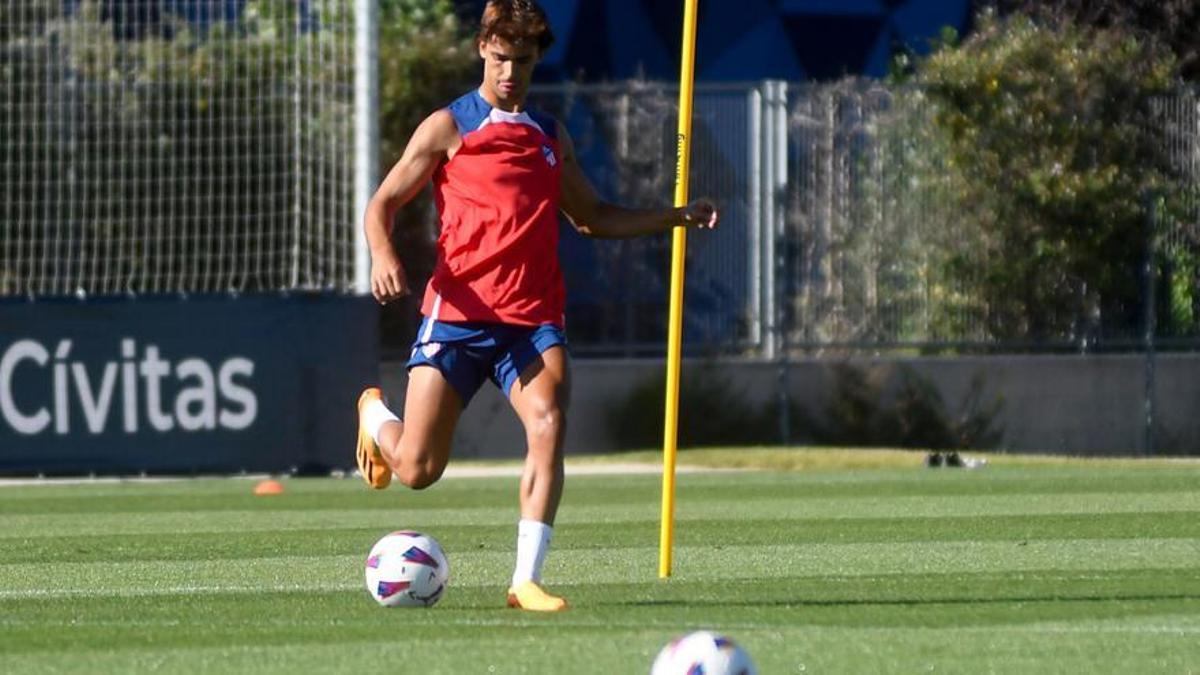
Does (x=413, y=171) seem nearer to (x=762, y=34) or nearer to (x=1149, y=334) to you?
(x=1149, y=334)

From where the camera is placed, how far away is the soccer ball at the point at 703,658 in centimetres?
599

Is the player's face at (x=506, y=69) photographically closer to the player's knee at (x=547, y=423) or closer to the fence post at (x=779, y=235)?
the player's knee at (x=547, y=423)

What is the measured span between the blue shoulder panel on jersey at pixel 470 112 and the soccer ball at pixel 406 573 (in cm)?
144

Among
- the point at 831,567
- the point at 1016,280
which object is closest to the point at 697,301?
the point at 1016,280

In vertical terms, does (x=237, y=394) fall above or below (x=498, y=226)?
below

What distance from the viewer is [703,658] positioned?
5.99m

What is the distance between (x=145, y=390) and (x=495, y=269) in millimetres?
11444

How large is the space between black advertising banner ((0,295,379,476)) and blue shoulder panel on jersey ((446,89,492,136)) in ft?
36.5

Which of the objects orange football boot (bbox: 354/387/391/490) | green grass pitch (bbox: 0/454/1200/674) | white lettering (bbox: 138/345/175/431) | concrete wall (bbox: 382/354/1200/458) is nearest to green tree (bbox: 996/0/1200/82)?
concrete wall (bbox: 382/354/1200/458)

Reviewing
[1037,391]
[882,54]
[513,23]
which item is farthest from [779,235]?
[513,23]

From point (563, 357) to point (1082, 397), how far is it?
15.0 meters

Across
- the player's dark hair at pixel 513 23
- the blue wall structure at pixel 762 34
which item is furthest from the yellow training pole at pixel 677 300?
the blue wall structure at pixel 762 34

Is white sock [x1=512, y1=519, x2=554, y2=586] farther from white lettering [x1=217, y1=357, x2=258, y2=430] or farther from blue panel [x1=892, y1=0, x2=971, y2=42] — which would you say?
blue panel [x1=892, y1=0, x2=971, y2=42]

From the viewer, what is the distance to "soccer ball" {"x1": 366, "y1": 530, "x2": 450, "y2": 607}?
Answer: 27.9 ft
